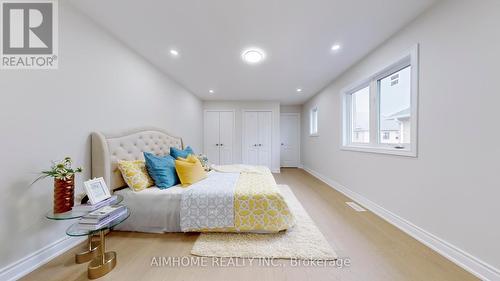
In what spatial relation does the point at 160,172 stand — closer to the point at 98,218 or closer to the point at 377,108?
the point at 98,218

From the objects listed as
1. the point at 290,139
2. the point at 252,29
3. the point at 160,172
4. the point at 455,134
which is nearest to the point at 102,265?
the point at 160,172

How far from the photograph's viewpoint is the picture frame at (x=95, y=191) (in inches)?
56.7

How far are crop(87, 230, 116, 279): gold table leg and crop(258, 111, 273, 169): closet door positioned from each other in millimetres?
4353

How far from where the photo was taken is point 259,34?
2.08m

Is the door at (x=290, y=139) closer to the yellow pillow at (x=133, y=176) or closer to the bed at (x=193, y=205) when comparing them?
the bed at (x=193, y=205)

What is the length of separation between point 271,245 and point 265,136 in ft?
13.2

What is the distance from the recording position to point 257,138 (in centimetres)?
555

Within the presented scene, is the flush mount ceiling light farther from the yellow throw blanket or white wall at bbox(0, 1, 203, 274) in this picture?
white wall at bbox(0, 1, 203, 274)

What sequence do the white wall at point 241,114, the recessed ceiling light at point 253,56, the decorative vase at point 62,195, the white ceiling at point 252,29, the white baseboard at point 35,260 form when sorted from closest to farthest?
the white baseboard at point 35,260 → the decorative vase at point 62,195 → the white ceiling at point 252,29 → the recessed ceiling light at point 253,56 → the white wall at point 241,114

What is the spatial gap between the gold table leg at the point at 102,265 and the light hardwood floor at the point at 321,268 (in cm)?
4

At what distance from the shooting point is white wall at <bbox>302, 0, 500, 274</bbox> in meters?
1.26

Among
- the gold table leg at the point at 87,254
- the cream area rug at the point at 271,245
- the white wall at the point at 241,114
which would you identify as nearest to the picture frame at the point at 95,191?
the gold table leg at the point at 87,254

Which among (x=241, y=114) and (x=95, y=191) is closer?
(x=95, y=191)

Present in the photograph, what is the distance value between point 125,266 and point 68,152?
3.89 ft
